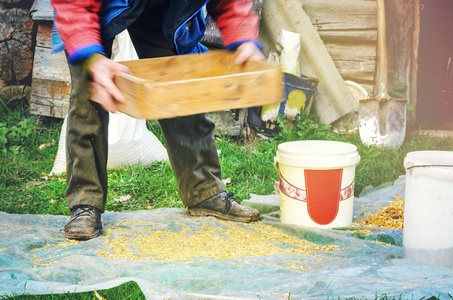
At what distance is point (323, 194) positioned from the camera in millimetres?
2516

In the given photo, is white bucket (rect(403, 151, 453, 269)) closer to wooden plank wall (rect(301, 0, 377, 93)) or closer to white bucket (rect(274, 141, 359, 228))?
white bucket (rect(274, 141, 359, 228))

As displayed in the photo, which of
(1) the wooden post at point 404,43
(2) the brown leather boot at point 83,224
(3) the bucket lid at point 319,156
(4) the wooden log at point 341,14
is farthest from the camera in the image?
(4) the wooden log at point 341,14

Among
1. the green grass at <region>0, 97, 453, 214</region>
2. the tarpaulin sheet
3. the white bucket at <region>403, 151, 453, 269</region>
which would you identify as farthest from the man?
the white bucket at <region>403, 151, 453, 269</region>

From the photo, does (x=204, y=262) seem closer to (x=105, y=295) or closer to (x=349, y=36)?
(x=105, y=295)

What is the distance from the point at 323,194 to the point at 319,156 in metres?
0.20

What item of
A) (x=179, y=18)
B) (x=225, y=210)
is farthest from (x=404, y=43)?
(x=179, y=18)

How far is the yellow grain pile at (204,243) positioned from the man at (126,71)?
0.16m

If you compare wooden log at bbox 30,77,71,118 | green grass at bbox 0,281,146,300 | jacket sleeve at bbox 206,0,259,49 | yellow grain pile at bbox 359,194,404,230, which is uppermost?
jacket sleeve at bbox 206,0,259,49

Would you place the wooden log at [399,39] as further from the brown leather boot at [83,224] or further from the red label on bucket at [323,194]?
the brown leather boot at [83,224]

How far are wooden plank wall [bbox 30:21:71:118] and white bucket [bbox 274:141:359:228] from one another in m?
2.62

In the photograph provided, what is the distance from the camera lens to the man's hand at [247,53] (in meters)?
2.04

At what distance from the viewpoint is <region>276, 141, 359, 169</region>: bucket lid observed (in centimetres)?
248

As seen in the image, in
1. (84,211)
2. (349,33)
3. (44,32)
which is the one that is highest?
(349,33)

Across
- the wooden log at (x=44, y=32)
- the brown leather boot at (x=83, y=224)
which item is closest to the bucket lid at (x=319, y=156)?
the brown leather boot at (x=83, y=224)
